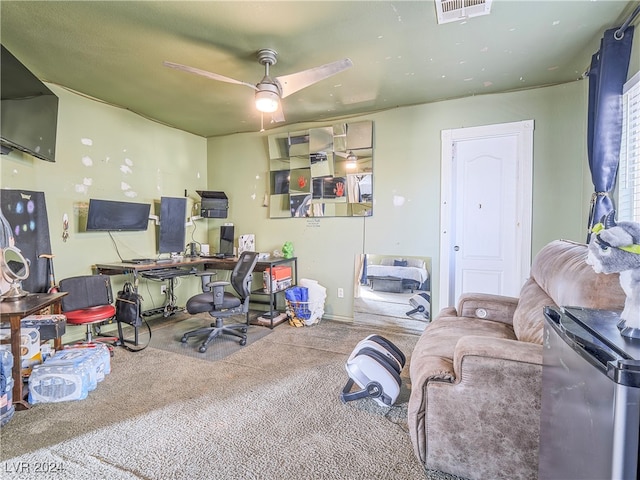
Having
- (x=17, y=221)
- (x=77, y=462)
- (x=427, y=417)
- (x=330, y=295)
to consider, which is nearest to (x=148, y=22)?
(x=17, y=221)

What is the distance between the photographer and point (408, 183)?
142 inches

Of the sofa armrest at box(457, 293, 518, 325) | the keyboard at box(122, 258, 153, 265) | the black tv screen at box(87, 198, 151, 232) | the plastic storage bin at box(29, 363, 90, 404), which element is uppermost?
the black tv screen at box(87, 198, 151, 232)

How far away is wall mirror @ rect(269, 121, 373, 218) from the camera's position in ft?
12.4

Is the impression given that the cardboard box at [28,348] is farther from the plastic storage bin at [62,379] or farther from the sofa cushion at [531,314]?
the sofa cushion at [531,314]

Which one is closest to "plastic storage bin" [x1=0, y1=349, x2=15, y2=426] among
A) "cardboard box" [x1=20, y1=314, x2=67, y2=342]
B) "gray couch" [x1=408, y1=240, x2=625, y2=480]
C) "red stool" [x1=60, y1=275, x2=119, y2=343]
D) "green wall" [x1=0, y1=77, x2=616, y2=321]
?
"cardboard box" [x1=20, y1=314, x2=67, y2=342]

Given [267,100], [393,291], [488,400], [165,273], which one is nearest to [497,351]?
[488,400]

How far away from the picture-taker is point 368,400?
2.10m

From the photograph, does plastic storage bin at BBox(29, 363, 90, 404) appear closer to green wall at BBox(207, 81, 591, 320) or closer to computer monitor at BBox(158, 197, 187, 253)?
computer monitor at BBox(158, 197, 187, 253)

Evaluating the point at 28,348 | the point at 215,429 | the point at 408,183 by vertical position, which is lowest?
the point at 215,429

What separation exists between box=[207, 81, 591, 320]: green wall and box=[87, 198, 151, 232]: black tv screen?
124cm

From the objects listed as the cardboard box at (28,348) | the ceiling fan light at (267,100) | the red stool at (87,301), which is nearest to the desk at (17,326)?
the cardboard box at (28,348)

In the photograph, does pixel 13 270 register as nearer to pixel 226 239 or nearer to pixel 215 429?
pixel 215 429

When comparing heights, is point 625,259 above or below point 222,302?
above

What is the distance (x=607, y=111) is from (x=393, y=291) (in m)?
2.38
